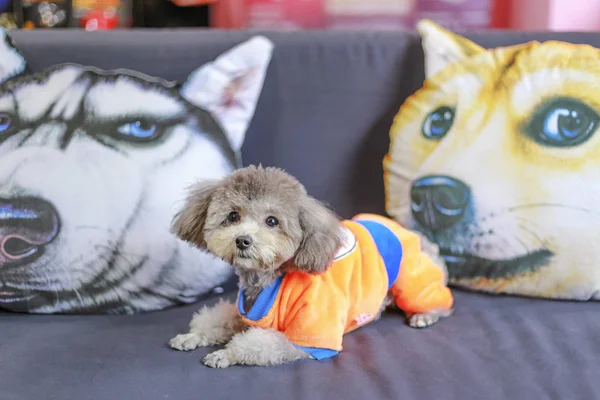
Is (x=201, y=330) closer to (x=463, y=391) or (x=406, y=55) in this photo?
(x=463, y=391)

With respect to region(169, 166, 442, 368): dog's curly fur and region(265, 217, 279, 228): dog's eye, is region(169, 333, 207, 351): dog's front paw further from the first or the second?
region(265, 217, 279, 228): dog's eye

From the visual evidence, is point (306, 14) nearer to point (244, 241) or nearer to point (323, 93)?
point (323, 93)

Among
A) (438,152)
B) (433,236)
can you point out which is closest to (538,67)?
(438,152)

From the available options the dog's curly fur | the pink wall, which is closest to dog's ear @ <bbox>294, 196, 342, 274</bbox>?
the dog's curly fur

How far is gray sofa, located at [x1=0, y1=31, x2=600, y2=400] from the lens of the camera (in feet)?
3.17

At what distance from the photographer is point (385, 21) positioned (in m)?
2.25

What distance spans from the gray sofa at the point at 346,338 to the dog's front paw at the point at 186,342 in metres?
0.02

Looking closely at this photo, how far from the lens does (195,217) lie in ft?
3.53

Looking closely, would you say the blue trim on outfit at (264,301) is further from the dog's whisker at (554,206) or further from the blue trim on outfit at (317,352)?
the dog's whisker at (554,206)

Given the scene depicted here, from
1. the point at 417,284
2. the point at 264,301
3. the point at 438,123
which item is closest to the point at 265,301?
the point at 264,301

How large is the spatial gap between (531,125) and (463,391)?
26.0 inches

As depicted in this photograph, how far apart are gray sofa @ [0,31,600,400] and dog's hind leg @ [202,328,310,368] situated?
0.07ft

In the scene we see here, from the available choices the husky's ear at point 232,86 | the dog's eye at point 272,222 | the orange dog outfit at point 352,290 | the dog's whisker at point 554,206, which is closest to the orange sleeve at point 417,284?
the orange dog outfit at point 352,290

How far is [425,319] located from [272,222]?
0.42 m
